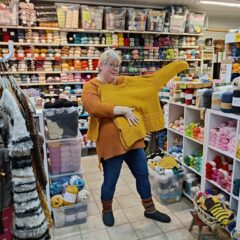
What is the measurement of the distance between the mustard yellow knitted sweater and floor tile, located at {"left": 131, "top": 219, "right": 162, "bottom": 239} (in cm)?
80

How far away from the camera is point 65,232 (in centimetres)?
218

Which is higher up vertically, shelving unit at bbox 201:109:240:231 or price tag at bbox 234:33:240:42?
price tag at bbox 234:33:240:42

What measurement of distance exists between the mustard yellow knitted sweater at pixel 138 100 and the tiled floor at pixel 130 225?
31.4 inches

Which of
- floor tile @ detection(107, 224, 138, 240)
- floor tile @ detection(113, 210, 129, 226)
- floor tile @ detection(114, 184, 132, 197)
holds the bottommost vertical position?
floor tile @ detection(114, 184, 132, 197)

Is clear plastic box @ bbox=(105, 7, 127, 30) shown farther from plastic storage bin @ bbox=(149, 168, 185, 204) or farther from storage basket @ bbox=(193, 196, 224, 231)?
storage basket @ bbox=(193, 196, 224, 231)

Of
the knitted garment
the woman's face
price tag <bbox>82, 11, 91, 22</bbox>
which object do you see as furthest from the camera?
price tag <bbox>82, 11, 91, 22</bbox>

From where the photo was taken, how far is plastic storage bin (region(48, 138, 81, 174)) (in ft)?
7.46

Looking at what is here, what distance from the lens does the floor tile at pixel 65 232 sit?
213 centimetres

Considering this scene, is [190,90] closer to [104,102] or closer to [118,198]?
[104,102]

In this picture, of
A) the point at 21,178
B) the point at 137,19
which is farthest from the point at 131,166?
the point at 137,19

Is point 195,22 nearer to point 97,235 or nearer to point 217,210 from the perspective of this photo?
point 217,210

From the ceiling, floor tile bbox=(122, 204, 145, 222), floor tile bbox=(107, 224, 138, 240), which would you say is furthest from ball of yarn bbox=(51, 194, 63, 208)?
the ceiling

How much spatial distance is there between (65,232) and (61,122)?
97cm

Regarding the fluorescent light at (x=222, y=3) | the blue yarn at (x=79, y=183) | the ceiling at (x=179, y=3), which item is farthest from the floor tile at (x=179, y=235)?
the fluorescent light at (x=222, y=3)
